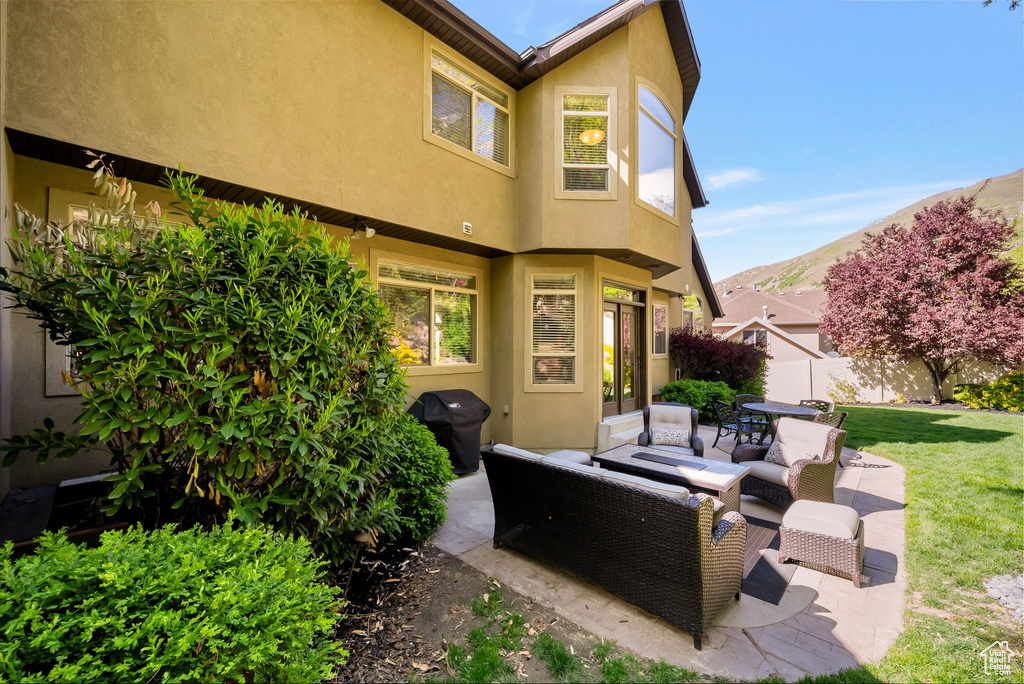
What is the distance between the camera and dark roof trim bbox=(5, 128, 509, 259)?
368cm

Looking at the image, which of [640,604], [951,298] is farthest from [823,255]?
[640,604]

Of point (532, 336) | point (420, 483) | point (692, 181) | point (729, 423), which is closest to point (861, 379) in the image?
point (692, 181)

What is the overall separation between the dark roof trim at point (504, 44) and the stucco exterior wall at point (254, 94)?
1.14 feet

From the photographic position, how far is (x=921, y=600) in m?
3.46

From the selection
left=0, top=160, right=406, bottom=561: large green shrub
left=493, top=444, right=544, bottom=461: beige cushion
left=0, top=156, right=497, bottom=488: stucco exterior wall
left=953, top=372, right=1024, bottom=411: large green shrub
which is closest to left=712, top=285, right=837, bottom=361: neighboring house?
left=953, top=372, right=1024, bottom=411: large green shrub

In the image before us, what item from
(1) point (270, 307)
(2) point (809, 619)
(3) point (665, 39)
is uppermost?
(3) point (665, 39)

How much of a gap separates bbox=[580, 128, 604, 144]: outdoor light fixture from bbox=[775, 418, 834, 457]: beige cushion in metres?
5.56

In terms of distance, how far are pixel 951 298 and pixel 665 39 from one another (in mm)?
14513

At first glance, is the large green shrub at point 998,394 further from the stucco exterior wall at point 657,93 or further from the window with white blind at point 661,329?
the stucco exterior wall at point 657,93

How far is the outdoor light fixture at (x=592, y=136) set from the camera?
24.8ft

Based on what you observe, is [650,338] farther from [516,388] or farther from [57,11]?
[57,11]

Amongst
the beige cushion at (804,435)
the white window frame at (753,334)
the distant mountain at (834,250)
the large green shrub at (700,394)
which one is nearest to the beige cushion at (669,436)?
the beige cushion at (804,435)

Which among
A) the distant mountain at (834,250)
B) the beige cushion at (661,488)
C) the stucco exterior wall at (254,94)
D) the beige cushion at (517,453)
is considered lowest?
the beige cushion at (661,488)

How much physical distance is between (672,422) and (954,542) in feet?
10.6
